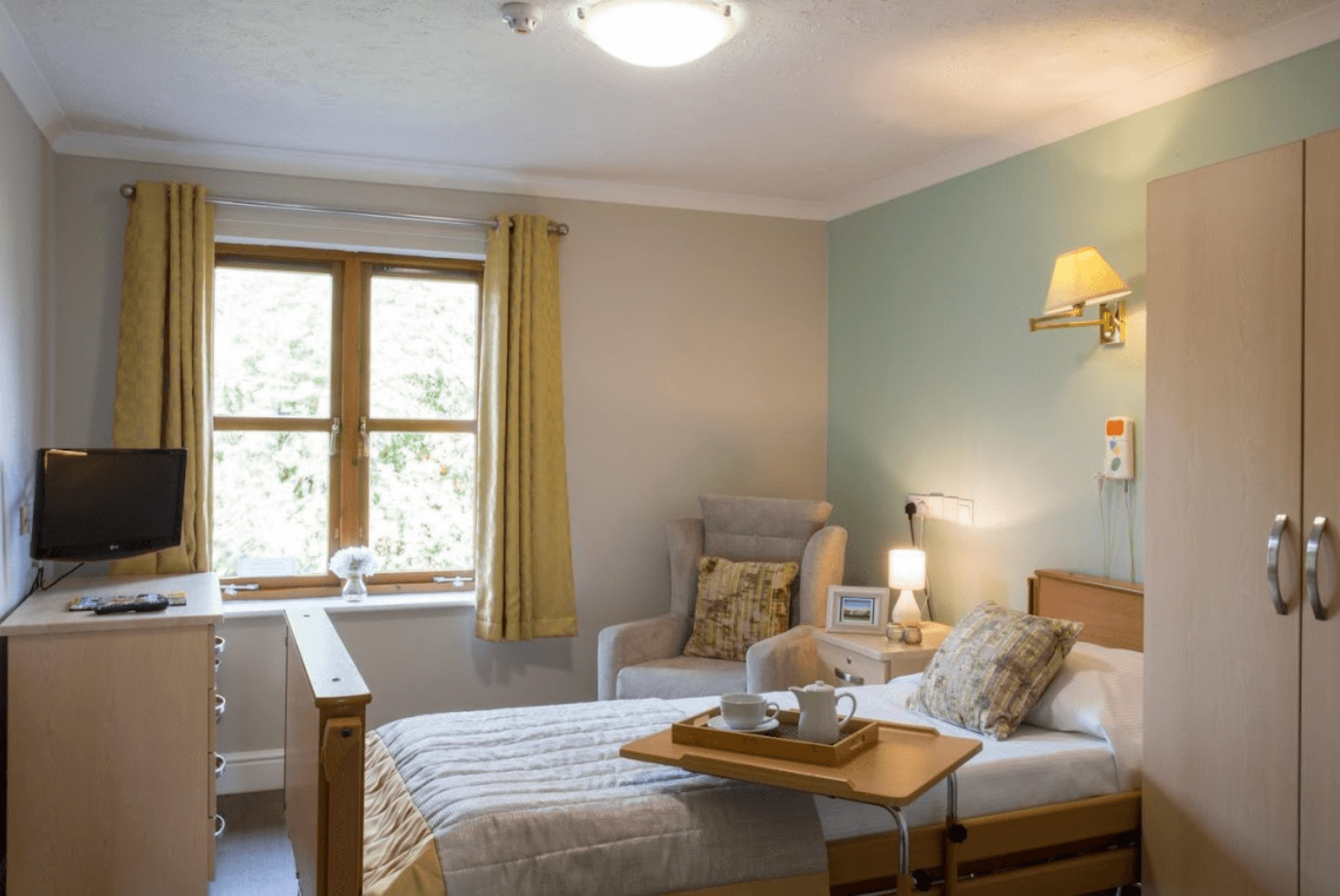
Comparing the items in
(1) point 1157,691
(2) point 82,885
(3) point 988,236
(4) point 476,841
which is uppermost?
(3) point 988,236

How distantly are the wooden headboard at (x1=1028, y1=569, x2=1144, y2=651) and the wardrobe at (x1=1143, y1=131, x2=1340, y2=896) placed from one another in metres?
0.51

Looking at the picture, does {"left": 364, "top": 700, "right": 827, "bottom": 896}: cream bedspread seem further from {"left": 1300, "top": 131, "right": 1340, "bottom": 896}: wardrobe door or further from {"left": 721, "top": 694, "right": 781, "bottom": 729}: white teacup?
{"left": 1300, "top": 131, "right": 1340, "bottom": 896}: wardrobe door

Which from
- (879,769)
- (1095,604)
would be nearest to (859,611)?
(1095,604)

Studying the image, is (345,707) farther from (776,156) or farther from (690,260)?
(690,260)

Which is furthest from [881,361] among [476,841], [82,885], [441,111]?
[82,885]

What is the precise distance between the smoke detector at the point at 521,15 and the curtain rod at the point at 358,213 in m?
1.67

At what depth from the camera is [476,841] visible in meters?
2.06

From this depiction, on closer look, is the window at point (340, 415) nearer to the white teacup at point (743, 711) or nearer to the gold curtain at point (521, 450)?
the gold curtain at point (521, 450)

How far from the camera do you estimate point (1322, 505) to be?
2215 mm

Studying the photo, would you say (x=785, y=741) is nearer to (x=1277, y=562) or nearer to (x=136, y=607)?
(x=1277, y=562)

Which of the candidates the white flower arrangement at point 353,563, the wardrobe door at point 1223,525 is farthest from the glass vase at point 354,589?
the wardrobe door at point 1223,525

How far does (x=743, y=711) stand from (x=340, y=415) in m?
2.66

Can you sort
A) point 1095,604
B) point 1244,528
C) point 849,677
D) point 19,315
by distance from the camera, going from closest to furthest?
point 1244,528
point 1095,604
point 19,315
point 849,677

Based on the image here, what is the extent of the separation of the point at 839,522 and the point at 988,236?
1537mm
